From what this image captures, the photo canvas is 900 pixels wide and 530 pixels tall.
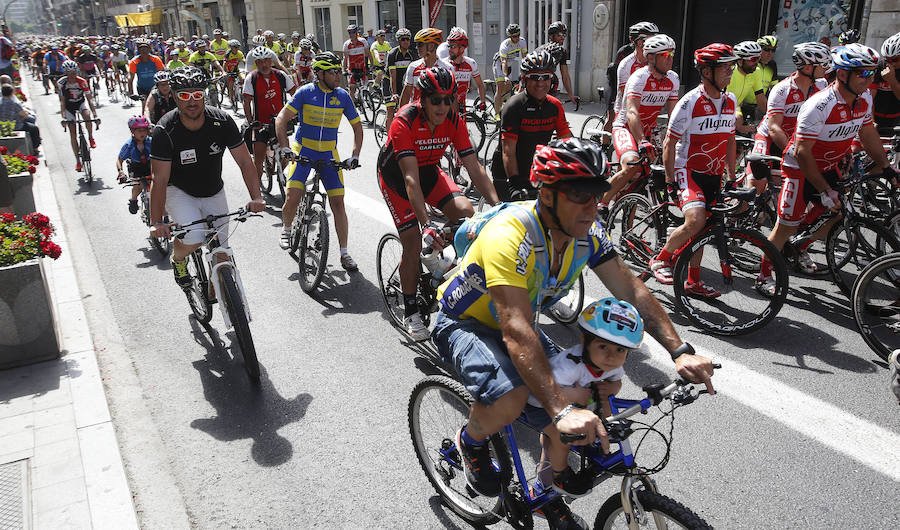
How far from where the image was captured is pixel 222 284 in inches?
206

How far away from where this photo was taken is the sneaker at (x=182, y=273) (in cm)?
599

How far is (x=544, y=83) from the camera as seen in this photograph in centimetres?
618

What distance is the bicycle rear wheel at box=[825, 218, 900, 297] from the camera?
224 inches

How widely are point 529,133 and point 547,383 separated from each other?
4.17 metres

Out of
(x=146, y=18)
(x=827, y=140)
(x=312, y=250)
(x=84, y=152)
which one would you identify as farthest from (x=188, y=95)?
(x=146, y=18)

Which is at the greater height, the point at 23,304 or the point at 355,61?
the point at 355,61

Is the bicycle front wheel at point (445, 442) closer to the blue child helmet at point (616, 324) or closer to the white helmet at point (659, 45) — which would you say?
the blue child helmet at point (616, 324)

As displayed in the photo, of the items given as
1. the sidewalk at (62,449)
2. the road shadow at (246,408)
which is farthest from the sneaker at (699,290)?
the sidewalk at (62,449)

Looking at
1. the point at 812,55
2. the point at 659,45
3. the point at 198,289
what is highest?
the point at 659,45

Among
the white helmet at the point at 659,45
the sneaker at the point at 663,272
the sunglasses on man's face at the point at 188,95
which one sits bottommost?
the sneaker at the point at 663,272

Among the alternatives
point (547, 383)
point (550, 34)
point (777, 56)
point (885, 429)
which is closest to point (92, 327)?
point (547, 383)

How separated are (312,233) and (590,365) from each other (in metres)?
4.79

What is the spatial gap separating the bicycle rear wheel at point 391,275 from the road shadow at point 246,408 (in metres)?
1.25

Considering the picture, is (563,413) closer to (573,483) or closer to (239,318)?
(573,483)
